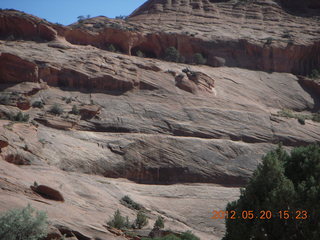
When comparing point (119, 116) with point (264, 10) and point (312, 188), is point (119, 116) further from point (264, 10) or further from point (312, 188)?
point (264, 10)

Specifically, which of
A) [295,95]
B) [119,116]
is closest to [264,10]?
[295,95]

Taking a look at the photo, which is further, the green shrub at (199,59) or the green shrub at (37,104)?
the green shrub at (199,59)

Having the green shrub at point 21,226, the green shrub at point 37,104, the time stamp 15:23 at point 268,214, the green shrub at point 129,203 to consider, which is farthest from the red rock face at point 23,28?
the time stamp 15:23 at point 268,214

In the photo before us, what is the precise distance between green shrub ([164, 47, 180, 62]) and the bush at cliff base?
26346 mm

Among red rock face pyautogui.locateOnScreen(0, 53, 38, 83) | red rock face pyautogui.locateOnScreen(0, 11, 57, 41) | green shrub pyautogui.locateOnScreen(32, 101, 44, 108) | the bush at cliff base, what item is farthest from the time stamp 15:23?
red rock face pyautogui.locateOnScreen(0, 11, 57, 41)

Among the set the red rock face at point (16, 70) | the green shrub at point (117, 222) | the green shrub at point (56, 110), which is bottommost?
the green shrub at point (117, 222)

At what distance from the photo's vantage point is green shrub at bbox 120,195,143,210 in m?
20.9

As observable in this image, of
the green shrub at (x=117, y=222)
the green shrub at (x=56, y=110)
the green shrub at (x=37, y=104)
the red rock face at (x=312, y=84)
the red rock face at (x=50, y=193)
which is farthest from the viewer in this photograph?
the red rock face at (x=312, y=84)

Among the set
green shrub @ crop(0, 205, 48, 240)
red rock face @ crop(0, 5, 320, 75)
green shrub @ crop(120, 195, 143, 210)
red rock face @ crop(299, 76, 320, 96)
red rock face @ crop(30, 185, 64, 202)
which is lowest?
green shrub @ crop(120, 195, 143, 210)

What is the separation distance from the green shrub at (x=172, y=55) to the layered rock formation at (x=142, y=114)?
1035 millimetres

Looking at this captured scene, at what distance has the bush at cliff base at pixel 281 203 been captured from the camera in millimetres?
12234

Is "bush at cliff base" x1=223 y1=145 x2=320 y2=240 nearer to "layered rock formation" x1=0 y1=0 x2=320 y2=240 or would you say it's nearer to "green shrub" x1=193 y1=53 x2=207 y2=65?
"layered rock formation" x1=0 y1=0 x2=320 y2=240

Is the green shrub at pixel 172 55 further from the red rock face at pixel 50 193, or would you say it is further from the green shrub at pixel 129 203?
the red rock face at pixel 50 193

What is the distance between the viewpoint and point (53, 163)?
874 inches
